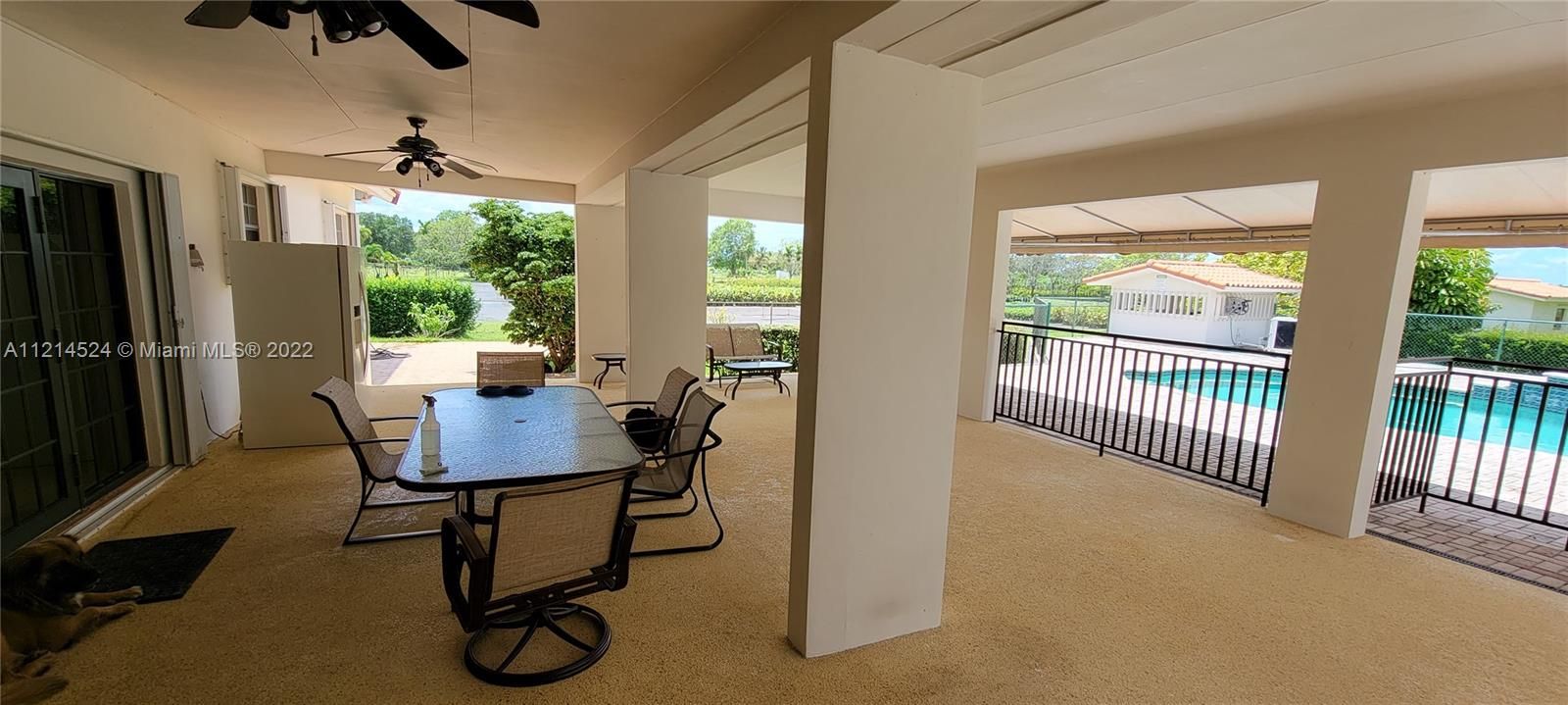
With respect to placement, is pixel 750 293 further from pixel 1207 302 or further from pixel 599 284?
pixel 1207 302

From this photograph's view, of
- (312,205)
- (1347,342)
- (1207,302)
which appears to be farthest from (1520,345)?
(312,205)

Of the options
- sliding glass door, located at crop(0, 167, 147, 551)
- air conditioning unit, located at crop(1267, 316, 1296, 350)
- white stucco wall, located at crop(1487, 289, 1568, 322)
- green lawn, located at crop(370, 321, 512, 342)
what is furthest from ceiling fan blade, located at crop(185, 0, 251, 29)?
white stucco wall, located at crop(1487, 289, 1568, 322)

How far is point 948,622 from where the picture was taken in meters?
2.40

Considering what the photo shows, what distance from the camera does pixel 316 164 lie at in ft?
18.6

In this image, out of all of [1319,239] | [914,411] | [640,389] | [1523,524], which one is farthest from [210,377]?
[1523,524]

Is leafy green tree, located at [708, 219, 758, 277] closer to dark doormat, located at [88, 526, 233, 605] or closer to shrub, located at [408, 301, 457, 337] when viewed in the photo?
shrub, located at [408, 301, 457, 337]

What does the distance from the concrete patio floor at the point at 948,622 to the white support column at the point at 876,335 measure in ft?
1.05

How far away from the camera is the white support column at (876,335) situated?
1906 millimetres

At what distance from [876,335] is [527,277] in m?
7.84

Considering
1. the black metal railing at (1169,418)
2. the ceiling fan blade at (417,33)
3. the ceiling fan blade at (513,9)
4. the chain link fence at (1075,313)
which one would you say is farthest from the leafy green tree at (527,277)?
the chain link fence at (1075,313)

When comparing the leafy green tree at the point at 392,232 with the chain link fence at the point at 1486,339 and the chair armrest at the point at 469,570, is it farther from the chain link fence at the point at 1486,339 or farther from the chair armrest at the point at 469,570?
the chain link fence at the point at 1486,339

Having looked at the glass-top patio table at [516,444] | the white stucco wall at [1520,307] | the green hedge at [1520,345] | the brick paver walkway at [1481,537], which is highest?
the white stucco wall at [1520,307]

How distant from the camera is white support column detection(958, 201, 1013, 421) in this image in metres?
5.55

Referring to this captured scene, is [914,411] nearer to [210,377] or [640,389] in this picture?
[640,389]
